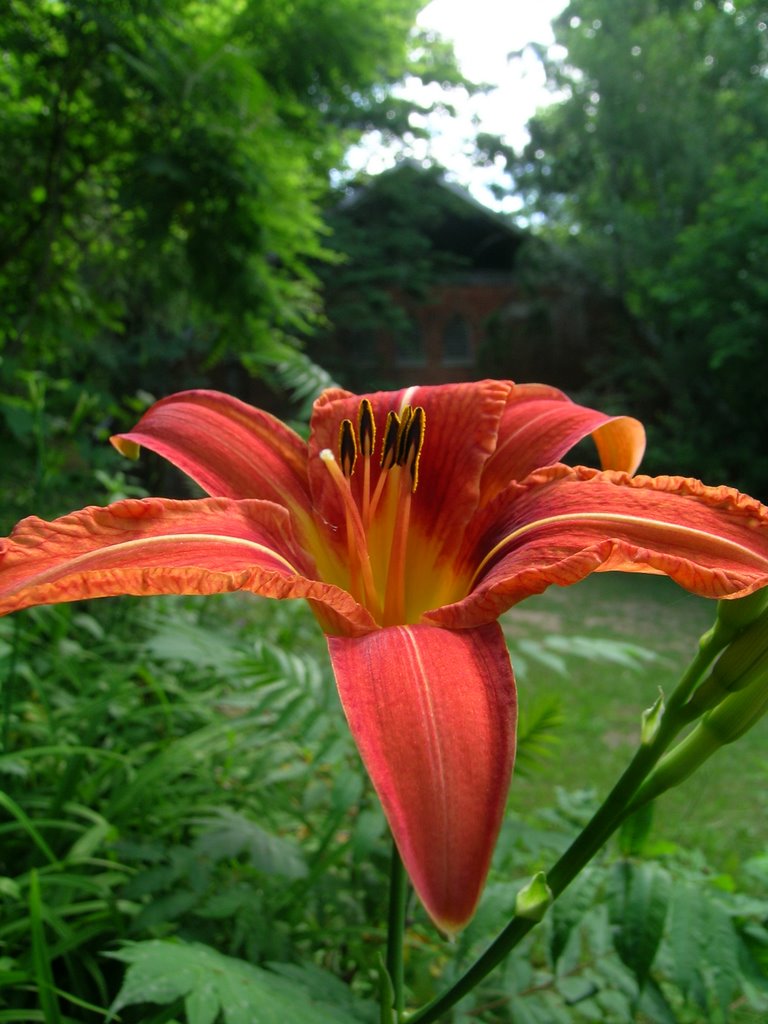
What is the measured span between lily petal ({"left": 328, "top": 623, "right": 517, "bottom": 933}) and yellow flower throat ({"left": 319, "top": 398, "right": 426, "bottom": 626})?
0.21m

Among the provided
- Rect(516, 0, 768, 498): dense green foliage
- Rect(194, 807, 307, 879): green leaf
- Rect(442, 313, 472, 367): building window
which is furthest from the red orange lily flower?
Rect(442, 313, 472, 367): building window

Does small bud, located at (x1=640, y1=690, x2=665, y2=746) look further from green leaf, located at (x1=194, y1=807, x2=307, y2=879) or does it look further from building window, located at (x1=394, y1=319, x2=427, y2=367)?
building window, located at (x1=394, y1=319, x2=427, y2=367)

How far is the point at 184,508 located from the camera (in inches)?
25.6

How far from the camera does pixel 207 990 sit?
2.51 feet

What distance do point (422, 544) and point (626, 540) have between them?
1.14ft

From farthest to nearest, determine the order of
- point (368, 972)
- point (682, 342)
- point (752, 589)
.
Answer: point (682, 342) → point (368, 972) → point (752, 589)

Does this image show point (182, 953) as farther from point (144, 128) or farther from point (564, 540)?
point (144, 128)

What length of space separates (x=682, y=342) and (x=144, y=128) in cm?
1001

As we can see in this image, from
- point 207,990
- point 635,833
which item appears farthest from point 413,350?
point 207,990

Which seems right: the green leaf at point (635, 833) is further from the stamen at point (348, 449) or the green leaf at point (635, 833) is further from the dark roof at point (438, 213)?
the dark roof at point (438, 213)

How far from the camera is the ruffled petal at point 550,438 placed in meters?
0.81

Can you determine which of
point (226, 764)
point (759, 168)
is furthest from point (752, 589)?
point (759, 168)

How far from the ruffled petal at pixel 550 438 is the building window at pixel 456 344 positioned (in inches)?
606

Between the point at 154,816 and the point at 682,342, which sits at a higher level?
the point at 682,342
